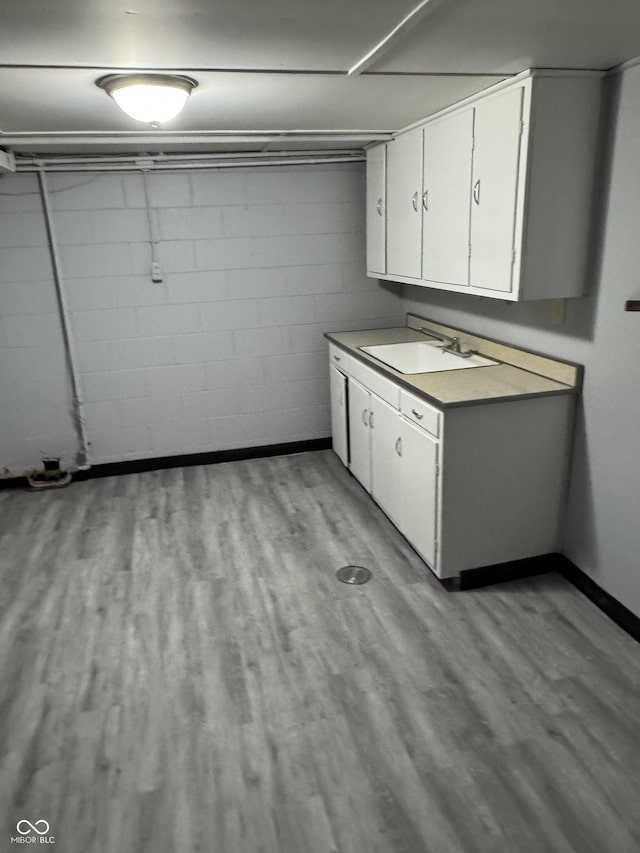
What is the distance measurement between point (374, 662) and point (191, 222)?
2.97 meters

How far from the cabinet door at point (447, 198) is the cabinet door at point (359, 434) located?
0.79 meters

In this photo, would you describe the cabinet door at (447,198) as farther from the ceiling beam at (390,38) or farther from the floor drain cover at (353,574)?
the floor drain cover at (353,574)

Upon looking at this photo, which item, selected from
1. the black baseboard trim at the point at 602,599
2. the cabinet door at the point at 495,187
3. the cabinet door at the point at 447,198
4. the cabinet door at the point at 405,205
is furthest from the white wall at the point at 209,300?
the black baseboard trim at the point at 602,599

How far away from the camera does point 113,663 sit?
2385mm

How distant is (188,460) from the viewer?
14.4ft

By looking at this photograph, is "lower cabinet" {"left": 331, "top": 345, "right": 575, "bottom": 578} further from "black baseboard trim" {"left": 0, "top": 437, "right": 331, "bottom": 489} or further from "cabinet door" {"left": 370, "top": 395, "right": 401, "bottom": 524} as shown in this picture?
"black baseboard trim" {"left": 0, "top": 437, "right": 331, "bottom": 489}

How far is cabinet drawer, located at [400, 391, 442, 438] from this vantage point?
8.52ft

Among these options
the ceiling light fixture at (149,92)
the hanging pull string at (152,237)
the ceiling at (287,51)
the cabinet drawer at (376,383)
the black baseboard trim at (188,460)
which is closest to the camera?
the ceiling at (287,51)

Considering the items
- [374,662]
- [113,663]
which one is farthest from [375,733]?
[113,663]

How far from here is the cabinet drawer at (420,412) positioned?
260cm

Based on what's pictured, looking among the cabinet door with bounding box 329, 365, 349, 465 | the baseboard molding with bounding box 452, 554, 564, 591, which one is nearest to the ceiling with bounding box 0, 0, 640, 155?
the cabinet door with bounding box 329, 365, 349, 465

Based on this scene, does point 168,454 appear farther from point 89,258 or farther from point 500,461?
point 500,461

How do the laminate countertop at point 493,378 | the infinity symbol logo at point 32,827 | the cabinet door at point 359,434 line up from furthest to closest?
the cabinet door at point 359,434, the laminate countertop at point 493,378, the infinity symbol logo at point 32,827

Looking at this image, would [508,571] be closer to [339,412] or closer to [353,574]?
[353,574]
